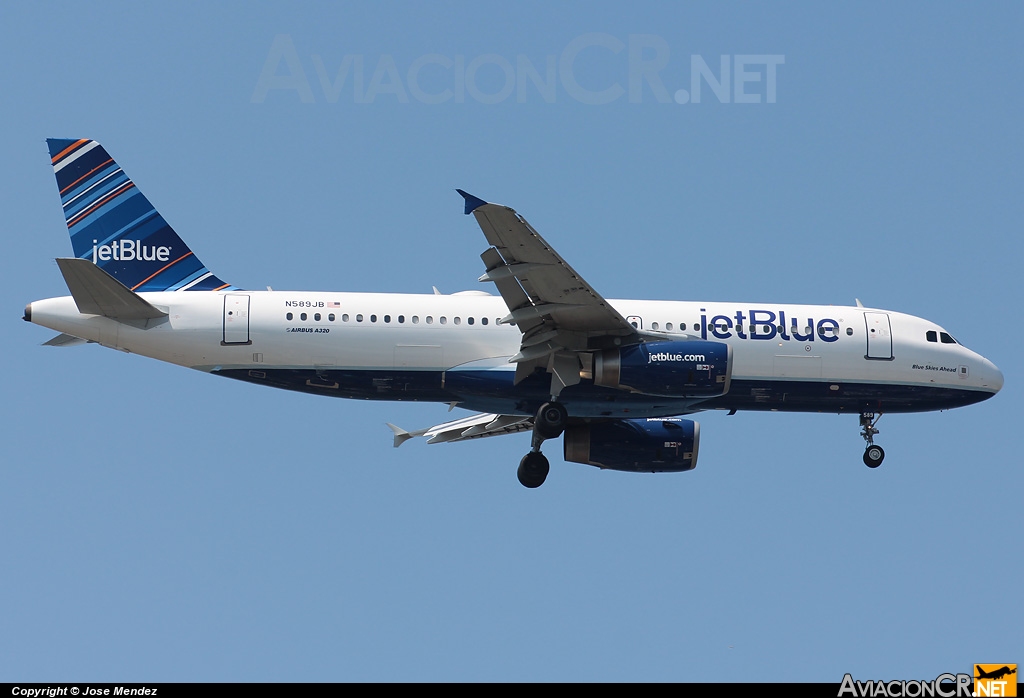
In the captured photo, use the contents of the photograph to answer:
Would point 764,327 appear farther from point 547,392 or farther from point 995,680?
point 995,680

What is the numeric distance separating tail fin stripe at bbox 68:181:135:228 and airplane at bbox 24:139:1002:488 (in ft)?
0.13

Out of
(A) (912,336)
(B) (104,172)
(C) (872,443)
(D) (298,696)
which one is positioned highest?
(B) (104,172)

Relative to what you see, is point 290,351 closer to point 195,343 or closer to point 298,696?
point 195,343

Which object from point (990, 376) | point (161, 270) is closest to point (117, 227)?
point (161, 270)

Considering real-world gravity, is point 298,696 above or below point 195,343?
below

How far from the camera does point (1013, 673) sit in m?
28.0

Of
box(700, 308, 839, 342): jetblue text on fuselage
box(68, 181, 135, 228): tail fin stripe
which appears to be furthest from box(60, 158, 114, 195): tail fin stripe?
box(700, 308, 839, 342): jetblue text on fuselage

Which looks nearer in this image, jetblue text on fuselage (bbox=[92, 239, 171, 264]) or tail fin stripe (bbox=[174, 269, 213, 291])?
tail fin stripe (bbox=[174, 269, 213, 291])

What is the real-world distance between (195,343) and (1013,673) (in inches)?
736

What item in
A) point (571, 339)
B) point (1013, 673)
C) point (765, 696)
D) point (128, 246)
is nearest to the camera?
point (765, 696)

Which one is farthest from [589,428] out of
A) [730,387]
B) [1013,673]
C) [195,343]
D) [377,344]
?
[1013,673]

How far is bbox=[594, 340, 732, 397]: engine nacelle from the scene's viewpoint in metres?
32.4

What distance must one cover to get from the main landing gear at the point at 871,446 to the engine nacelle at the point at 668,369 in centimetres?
560

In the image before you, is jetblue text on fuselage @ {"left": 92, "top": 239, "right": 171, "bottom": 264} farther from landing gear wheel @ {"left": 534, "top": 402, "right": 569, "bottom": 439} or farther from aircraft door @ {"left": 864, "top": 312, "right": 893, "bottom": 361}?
aircraft door @ {"left": 864, "top": 312, "right": 893, "bottom": 361}
